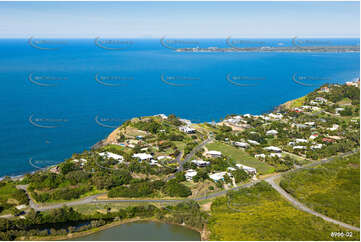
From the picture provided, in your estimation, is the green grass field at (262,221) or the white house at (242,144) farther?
the white house at (242,144)

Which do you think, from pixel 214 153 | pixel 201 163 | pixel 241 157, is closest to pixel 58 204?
pixel 201 163

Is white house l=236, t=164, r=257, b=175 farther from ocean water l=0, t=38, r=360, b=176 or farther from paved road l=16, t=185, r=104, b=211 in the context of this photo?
ocean water l=0, t=38, r=360, b=176

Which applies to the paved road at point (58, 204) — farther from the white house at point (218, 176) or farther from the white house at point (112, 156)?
the white house at point (218, 176)

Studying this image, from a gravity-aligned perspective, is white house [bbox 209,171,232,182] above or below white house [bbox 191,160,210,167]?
below

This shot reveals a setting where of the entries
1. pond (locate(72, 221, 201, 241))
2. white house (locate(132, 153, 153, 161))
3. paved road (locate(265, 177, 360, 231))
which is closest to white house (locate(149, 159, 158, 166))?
white house (locate(132, 153, 153, 161))

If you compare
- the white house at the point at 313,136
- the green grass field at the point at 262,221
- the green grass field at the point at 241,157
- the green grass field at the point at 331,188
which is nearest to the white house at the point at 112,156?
the green grass field at the point at 241,157

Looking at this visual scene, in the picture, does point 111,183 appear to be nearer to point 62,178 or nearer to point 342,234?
point 62,178

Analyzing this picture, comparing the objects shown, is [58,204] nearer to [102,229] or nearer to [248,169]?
[102,229]
